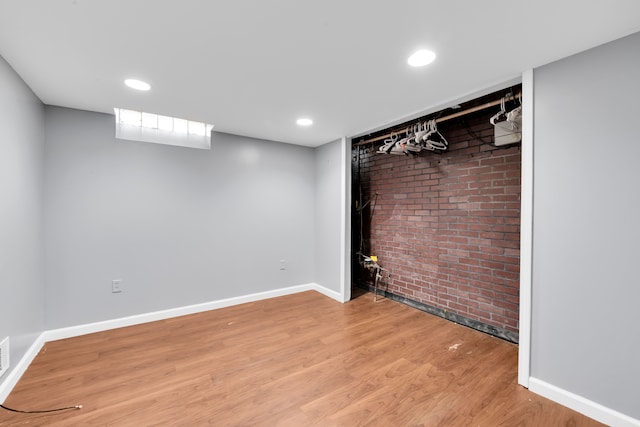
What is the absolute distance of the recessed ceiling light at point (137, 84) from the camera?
2059 millimetres

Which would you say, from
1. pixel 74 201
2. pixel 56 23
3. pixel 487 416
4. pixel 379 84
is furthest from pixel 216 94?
pixel 487 416

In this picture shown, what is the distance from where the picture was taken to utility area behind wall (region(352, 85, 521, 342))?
8.36 ft

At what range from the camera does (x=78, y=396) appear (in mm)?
→ 1786

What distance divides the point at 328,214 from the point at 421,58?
2.51 meters

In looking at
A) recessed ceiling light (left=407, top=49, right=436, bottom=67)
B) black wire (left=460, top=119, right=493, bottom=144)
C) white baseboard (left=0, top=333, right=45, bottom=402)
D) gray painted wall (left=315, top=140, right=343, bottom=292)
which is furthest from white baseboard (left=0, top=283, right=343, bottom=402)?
recessed ceiling light (left=407, top=49, right=436, bottom=67)

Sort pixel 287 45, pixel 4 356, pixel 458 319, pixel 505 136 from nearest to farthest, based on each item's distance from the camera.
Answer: pixel 287 45 → pixel 4 356 → pixel 505 136 → pixel 458 319

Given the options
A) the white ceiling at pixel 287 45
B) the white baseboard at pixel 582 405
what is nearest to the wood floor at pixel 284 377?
the white baseboard at pixel 582 405

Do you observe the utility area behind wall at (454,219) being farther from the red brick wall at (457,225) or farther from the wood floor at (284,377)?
the wood floor at (284,377)

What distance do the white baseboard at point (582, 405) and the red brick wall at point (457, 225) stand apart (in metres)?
0.77

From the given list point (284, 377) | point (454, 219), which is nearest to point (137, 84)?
point (284, 377)

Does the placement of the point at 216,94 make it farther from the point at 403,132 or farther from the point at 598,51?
the point at 598,51

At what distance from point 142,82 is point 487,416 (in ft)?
10.9

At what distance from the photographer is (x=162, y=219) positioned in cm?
306

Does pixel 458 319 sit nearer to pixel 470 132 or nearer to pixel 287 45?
pixel 470 132
